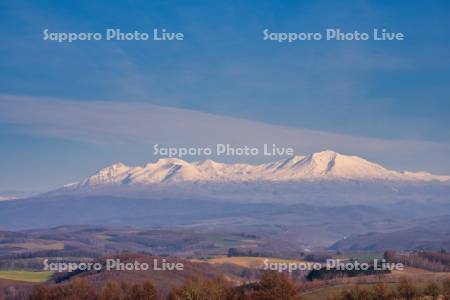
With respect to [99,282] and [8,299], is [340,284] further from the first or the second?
[8,299]

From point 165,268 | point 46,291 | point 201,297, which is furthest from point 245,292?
point 165,268

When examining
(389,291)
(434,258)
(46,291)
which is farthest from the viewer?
(434,258)

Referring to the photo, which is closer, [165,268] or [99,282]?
[99,282]

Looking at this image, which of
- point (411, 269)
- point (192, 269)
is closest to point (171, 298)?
point (411, 269)

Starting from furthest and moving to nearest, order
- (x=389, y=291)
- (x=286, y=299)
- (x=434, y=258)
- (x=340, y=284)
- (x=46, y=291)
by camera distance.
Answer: (x=434, y=258) < (x=340, y=284) < (x=46, y=291) < (x=389, y=291) < (x=286, y=299)

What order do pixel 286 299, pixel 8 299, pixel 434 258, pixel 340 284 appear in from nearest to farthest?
pixel 286 299 → pixel 340 284 → pixel 8 299 → pixel 434 258

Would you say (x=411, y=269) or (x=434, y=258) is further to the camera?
(x=434, y=258)

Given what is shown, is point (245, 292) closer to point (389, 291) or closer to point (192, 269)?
point (389, 291)

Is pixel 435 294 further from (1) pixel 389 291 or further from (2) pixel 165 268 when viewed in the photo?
(2) pixel 165 268
